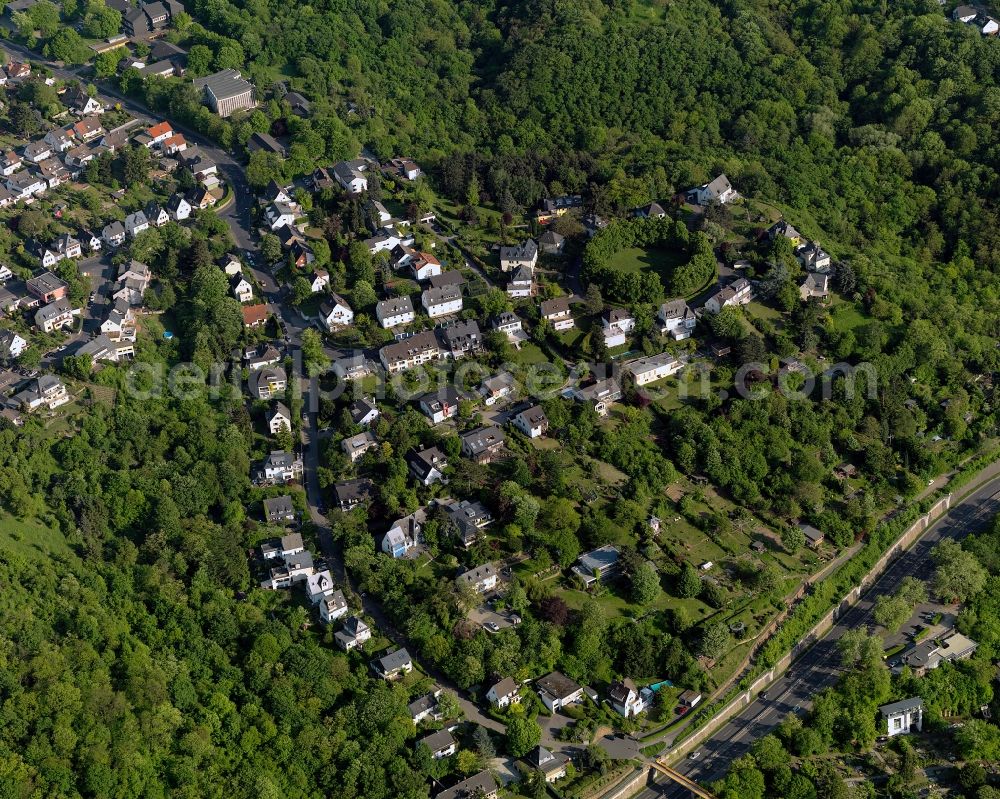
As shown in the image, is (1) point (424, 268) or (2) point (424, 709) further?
(1) point (424, 268)

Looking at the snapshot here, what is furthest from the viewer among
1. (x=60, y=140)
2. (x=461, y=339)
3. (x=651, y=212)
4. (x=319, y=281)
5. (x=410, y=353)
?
(x=60, y=140)

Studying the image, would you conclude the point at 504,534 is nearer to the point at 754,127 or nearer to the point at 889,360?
the point at 889,360

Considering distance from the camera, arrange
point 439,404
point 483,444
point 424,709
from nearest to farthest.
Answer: point 424,709 < point 483,444 < point 439,404

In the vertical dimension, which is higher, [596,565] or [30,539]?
[30,539]

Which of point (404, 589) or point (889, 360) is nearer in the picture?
point (404, 589)

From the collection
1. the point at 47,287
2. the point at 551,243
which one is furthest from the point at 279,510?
the point at 551,243

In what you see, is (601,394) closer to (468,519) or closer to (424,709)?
(468,519)

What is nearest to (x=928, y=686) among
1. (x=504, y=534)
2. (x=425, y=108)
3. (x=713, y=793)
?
(x=713, y=793)
